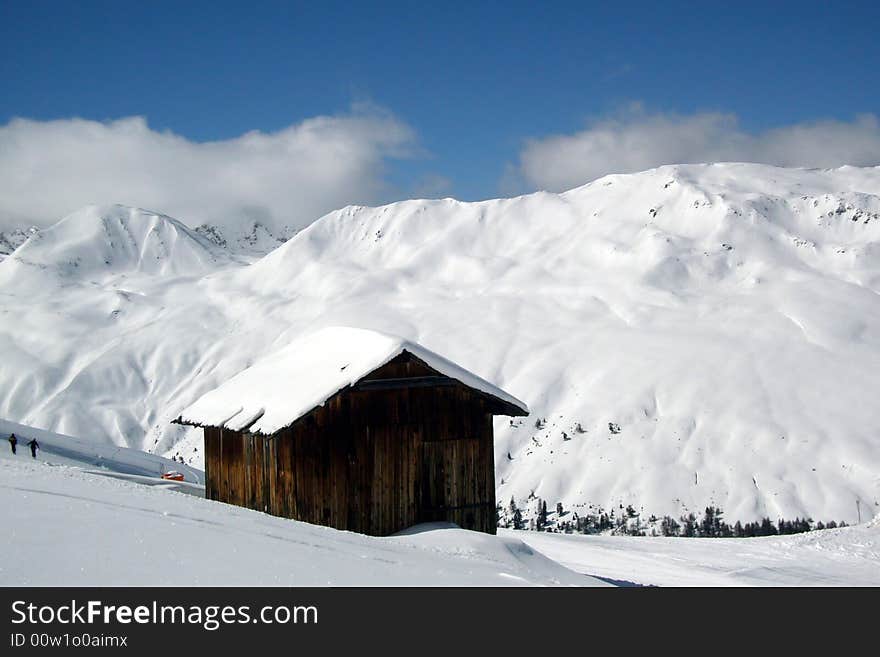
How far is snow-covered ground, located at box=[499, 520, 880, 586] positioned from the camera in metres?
22.5

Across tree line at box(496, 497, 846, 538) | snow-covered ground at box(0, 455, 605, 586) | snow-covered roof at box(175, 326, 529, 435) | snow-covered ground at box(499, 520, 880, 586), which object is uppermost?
snow-covered roof at box(175, 326, 529, 435)

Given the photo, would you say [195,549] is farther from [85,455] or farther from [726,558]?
[85,455]

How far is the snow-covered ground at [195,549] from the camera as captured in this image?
8461 mm

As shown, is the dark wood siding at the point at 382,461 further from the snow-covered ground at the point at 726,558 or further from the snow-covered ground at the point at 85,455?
the snow-covered ground at the point at 85,455

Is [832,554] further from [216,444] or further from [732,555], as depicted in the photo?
[216,444]

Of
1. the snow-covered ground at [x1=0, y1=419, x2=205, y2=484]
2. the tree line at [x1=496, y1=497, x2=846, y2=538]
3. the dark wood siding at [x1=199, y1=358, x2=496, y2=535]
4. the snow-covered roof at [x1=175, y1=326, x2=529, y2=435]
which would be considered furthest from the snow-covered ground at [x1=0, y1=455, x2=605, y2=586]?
the tree line at [x1=496, y1=497, x2=846, y2=538]

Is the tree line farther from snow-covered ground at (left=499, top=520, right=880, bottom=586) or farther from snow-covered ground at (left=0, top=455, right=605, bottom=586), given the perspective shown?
snow-covered ground at (left=0, top=455, right=605, bottom=586)

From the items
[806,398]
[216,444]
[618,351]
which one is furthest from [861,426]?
[216,444]

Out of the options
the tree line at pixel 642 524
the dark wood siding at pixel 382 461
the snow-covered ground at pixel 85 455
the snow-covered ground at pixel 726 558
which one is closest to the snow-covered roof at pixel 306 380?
the dark wood siding at pixel 382 461

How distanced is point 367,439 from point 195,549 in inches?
392

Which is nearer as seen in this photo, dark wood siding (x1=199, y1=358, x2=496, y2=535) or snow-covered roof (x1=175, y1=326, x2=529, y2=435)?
snow-covered roof (x1=175, y1=326, x2=529, y2=435)

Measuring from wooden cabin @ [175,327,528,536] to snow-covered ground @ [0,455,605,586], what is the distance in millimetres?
4574

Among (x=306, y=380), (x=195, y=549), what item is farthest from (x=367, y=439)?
(x=195, y=549)

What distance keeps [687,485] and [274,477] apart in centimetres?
14377
